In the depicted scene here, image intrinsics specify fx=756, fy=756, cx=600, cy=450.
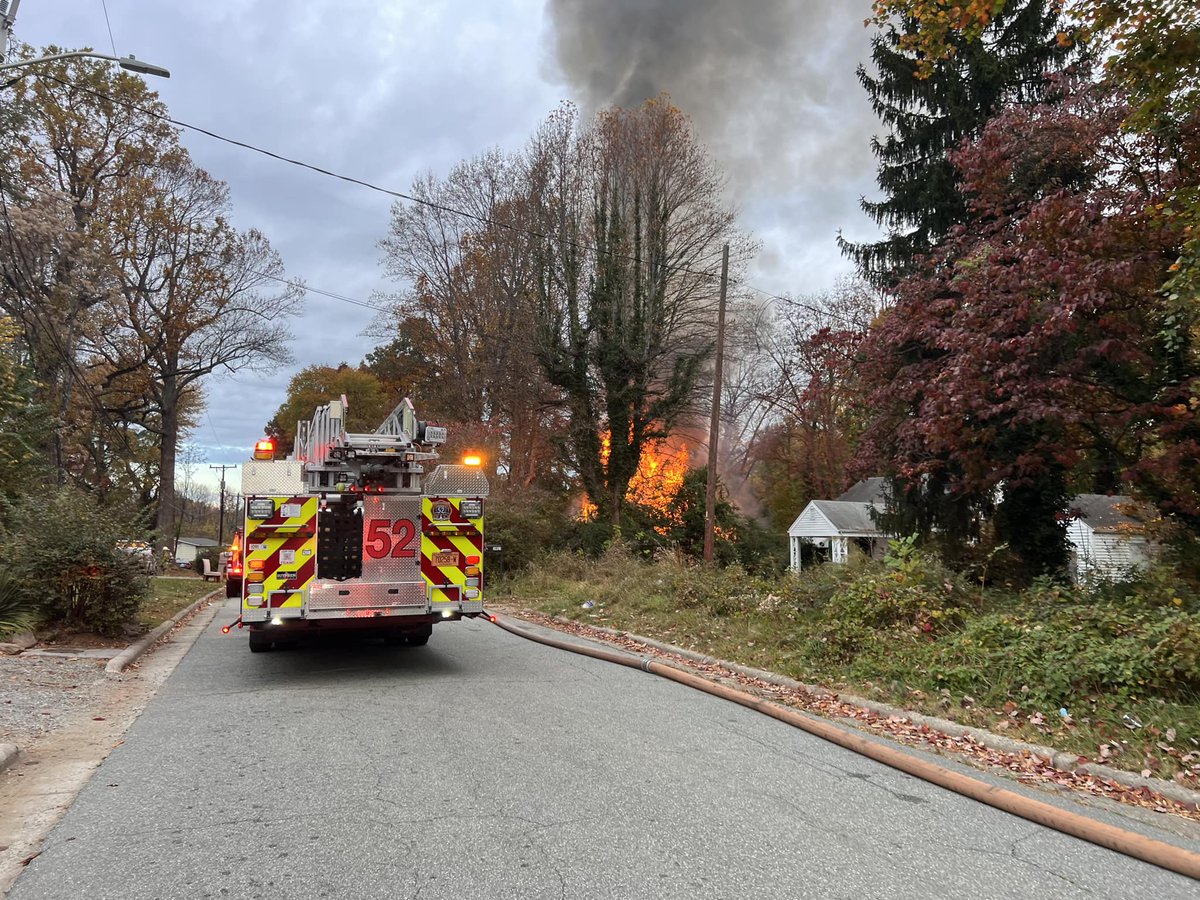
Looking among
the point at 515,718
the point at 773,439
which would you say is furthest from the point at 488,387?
the point at 515,718

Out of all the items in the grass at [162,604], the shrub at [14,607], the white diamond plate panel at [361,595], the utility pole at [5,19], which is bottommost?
the grass at [162,604]

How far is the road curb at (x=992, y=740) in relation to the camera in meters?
4.91

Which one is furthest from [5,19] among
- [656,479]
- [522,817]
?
[656,479]

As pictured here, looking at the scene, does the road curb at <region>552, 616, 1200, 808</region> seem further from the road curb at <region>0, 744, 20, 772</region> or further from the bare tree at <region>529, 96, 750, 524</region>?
the bare tree at <region>529, 96, 750, 524</region>

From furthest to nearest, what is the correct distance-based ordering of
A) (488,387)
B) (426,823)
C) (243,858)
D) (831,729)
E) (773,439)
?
(773,439) < (488,387) < (831,729) < (426,823) < (243,858)

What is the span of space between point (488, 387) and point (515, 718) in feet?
85.5

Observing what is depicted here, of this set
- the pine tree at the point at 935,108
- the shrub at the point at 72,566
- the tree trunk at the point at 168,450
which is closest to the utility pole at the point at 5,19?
the shrub at the point at 72,566

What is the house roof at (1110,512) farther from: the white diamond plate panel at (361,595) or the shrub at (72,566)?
the shrub at (72,566)

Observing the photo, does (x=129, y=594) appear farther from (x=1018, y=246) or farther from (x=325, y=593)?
(x=1018, y=246)

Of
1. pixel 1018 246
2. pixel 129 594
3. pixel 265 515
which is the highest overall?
pixel 1018 246

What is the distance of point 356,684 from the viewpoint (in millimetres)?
7926

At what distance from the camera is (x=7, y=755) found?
503cm

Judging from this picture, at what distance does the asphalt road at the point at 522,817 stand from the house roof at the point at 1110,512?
836cm

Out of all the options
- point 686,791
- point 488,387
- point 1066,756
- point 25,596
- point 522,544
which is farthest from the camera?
point 488,387
